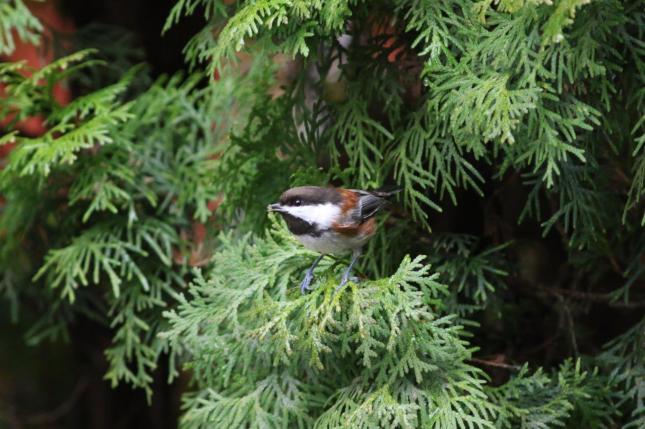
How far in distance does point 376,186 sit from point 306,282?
345 mm

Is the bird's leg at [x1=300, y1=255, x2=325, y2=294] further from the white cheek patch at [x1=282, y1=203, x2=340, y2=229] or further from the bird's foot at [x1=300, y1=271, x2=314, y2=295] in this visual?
the white cheek patch at [x1=282, y1=203, x2=340, y2=229]

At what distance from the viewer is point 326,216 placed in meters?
2.21

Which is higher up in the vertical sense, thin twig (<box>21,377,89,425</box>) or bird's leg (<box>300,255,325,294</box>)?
bird's leg (<box>300,255,325,294</box>)

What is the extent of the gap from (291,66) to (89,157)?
930mm

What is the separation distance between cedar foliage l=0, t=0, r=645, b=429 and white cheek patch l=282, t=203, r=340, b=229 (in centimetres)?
18

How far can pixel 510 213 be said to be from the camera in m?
2.81

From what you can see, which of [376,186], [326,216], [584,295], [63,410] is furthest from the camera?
[63,410]

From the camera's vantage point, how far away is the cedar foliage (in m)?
2.02

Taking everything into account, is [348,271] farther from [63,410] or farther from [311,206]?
[63,410]

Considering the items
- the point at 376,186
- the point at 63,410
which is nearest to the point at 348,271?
the point at 376,186

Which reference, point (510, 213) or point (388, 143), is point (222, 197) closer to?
point (388, 143)

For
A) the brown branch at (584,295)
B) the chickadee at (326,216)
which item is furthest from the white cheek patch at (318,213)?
the brown branch at (584,295)

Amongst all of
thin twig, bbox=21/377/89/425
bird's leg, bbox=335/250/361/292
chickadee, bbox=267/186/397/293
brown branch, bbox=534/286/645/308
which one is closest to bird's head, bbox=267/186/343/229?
chickadee, bbox=267/186/397/293

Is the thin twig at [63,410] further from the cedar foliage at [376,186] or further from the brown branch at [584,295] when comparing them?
the brown branch at [584,295]
